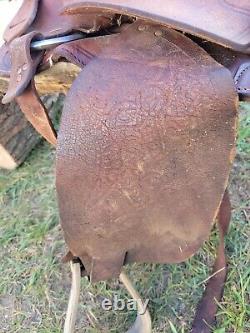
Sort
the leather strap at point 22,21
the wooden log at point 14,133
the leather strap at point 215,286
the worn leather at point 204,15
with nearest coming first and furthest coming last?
the worn leather at point 204,15
the leather strap at point 22,21
the leather strap at point 215,286
the wooden log at point 14,133

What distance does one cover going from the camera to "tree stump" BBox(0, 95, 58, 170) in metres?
1.83

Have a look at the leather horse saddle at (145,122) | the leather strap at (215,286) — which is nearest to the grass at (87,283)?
the leather strap at (215,286)

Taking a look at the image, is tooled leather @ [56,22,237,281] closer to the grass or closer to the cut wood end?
the grass

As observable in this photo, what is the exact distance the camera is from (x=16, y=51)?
3.43ft

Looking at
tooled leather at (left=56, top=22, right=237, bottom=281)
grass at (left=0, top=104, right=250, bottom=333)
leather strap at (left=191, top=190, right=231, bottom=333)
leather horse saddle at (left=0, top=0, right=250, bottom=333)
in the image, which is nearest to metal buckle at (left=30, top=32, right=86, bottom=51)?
leather horse saddle at (left=0, top=0, right=250, bottom=333)

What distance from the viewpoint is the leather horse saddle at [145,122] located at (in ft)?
2.91

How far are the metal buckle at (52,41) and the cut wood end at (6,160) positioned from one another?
873mm

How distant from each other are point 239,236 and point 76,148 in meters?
0.83

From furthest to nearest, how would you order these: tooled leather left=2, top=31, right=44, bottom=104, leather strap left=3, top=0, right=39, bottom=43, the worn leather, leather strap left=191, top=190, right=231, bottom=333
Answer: leather strap left=191, top=190, right=231, bottom=333, leather strap left=3, top=0, right=39, bottom=43, tooled leather left=2, top=31, right=44, bottom=104, the worn leather

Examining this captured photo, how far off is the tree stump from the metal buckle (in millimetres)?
783

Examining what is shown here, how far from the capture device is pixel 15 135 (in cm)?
189

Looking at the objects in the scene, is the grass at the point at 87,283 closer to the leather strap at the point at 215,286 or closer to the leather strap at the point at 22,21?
the leather strap at the point at 215,286

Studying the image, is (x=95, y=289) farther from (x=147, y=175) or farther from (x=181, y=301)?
(x=147, y=175)

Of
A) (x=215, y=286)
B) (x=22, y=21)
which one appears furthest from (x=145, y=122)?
(x=215, y=286)
